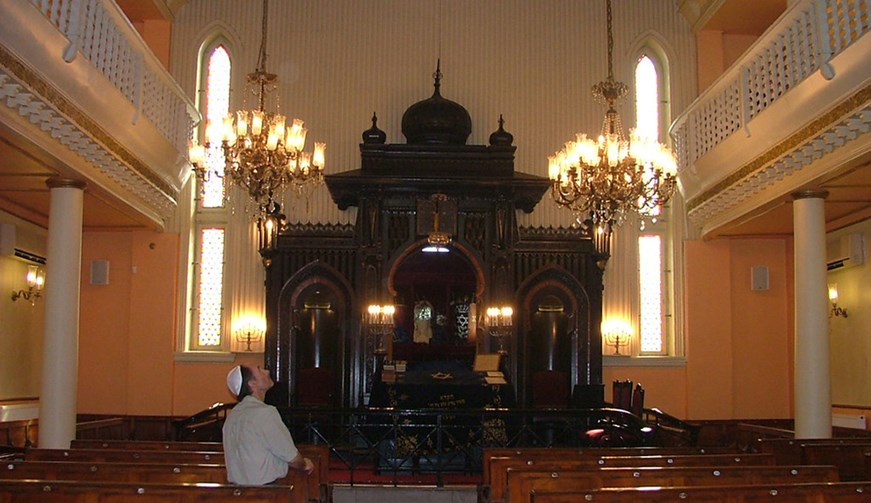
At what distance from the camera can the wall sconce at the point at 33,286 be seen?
16438 millimetres

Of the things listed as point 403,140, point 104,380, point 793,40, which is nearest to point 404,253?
point 403,140

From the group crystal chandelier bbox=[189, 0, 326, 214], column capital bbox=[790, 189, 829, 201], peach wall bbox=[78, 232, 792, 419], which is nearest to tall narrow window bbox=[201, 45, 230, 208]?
peach wall bbox=[78, 232, 792, 419]

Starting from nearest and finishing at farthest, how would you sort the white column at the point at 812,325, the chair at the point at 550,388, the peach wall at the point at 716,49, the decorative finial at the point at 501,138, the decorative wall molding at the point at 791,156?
1. the decorative wall molding at the point at 791,156
2. the white column at the point at 812,325
3. the chair at the point at 550,388
4. the decorative finial at the point at 501,138
5. the peach wall at the point at 716,49

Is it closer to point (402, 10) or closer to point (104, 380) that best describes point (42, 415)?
point (104, 380)

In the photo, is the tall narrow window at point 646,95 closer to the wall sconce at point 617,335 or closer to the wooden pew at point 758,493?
the wall sconce at point 617,335

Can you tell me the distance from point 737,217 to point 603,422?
169 inches

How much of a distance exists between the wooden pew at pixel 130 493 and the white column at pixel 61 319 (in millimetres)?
6446

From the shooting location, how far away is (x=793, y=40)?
40.3ft

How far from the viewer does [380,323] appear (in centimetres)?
1648

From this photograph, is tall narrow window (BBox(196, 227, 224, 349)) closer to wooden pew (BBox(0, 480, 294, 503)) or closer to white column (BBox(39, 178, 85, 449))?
white column (BBox(39, 178, 85, 449))

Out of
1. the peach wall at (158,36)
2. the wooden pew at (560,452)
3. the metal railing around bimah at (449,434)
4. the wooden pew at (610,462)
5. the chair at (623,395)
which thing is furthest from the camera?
the peach wall at (158,36)

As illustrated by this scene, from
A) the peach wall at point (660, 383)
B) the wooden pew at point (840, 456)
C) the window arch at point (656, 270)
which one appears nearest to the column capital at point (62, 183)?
the wooden pew at point (840, 456)

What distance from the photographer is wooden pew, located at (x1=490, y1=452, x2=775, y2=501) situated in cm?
863

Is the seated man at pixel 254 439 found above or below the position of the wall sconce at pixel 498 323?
below
